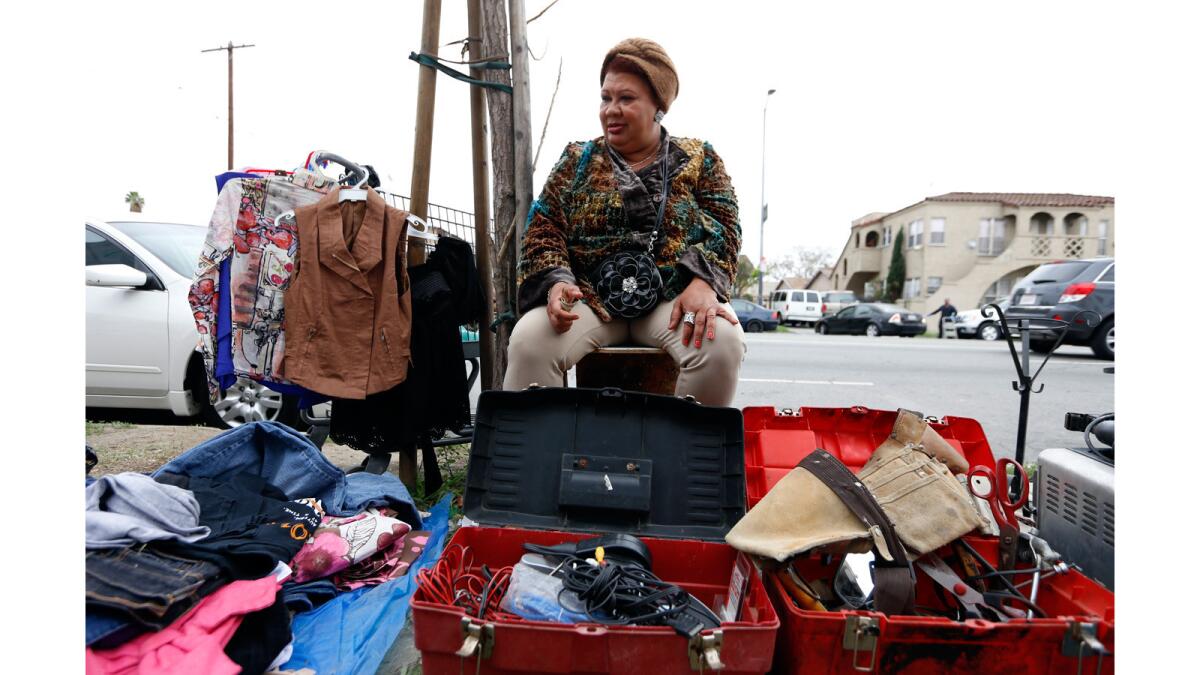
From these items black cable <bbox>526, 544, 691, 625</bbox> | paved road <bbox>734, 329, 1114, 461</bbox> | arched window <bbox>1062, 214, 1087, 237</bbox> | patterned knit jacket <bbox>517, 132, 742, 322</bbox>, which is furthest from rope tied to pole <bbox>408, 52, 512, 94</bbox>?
arched window <bbox>1062, 214, 1087, 237</bbox>

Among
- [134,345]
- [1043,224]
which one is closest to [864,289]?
[1043,224]

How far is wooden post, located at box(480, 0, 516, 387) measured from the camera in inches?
118

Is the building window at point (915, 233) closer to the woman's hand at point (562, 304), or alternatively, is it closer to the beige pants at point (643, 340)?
the beige pants at point (643, 340)

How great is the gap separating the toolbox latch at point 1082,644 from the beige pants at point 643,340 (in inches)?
47.0

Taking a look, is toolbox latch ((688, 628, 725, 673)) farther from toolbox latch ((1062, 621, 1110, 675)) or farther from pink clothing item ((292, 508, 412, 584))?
pink clothing item ((292, 508, 412, 584))

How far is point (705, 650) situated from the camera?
1.30 meters

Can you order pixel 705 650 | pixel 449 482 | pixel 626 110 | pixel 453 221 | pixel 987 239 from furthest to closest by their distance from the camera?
pixel 987 239
pixel 453 221
pixel 449 482
pixel 626 110
pixel 705 650

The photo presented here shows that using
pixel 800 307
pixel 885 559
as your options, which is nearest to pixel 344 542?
pixel 885 559

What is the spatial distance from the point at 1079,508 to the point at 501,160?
260 cm

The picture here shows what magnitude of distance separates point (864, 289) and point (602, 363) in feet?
157

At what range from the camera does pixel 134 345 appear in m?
4.26

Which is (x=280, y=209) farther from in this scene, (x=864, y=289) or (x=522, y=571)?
(x=864, y=289)

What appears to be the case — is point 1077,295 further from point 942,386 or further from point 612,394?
point 612,394

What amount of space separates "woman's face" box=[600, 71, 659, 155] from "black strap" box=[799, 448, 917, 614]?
5.29ft
